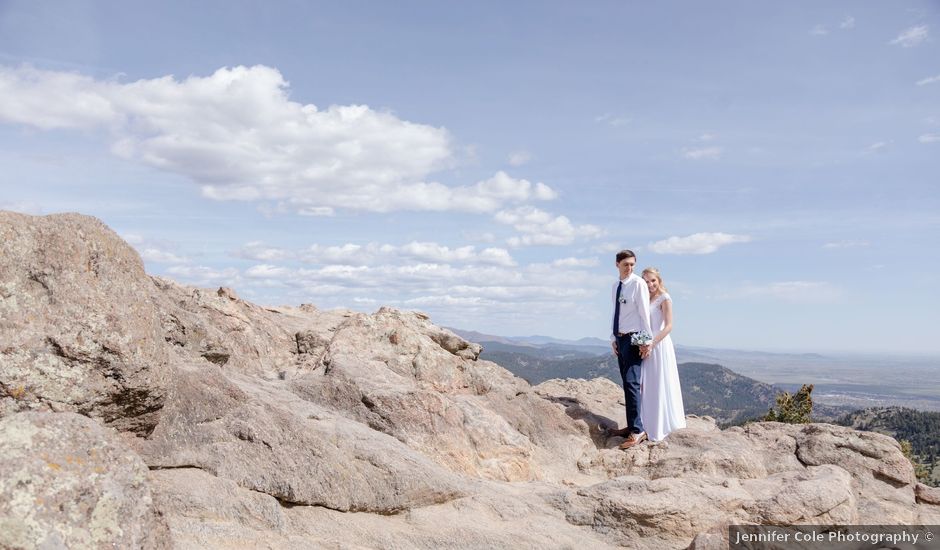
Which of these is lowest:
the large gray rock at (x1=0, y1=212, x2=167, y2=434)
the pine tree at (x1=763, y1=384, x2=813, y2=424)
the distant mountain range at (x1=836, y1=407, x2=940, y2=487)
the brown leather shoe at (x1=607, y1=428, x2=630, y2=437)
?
the distant mountain range at (x1=836, y1=407, x2=940, y2=487)

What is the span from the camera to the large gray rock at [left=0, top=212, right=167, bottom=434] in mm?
6473

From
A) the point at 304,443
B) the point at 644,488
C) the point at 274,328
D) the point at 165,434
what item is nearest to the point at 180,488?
the point at 165,434

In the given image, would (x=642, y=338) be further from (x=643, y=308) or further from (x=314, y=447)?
(x=314, y=447)

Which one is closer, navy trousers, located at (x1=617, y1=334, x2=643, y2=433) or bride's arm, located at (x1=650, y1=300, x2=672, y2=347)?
navy trousers, located at (x1=617, y1=334, x2=643, y2=433)

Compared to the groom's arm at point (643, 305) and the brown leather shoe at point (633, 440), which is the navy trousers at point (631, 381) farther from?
the groom's arm at point (643, 305)

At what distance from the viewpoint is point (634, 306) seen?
15.1m

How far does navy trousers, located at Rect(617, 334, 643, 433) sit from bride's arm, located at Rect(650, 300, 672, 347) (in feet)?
1.72

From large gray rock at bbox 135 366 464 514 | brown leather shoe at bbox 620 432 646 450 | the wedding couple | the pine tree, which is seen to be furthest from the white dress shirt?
the pine tree

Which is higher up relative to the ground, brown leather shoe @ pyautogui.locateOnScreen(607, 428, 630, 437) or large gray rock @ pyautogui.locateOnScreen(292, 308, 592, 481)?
large gray rock @ pyautogui.locateOnScreen(292, 308, 592, 481)

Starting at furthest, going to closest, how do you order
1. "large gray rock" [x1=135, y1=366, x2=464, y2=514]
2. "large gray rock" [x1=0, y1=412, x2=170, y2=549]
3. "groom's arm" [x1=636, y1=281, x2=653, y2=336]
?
Result: 1. "groom's arm" [x1=636, y1=281, x2=653, y2=336]
2. "large gray rock" [x1=135, y1=366, x2=464, y2=514]
3. "large gray rock" [x1=0, y1=412, x2=170, y2=549]

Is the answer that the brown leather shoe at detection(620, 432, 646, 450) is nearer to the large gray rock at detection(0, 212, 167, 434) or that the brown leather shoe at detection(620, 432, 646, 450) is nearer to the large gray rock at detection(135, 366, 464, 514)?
the large gray rock at detection(135, 366, 464, 514)

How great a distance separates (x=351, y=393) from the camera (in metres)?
12.0

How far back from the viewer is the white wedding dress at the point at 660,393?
1509 centimetres

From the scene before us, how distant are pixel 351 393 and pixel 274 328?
5.89m
